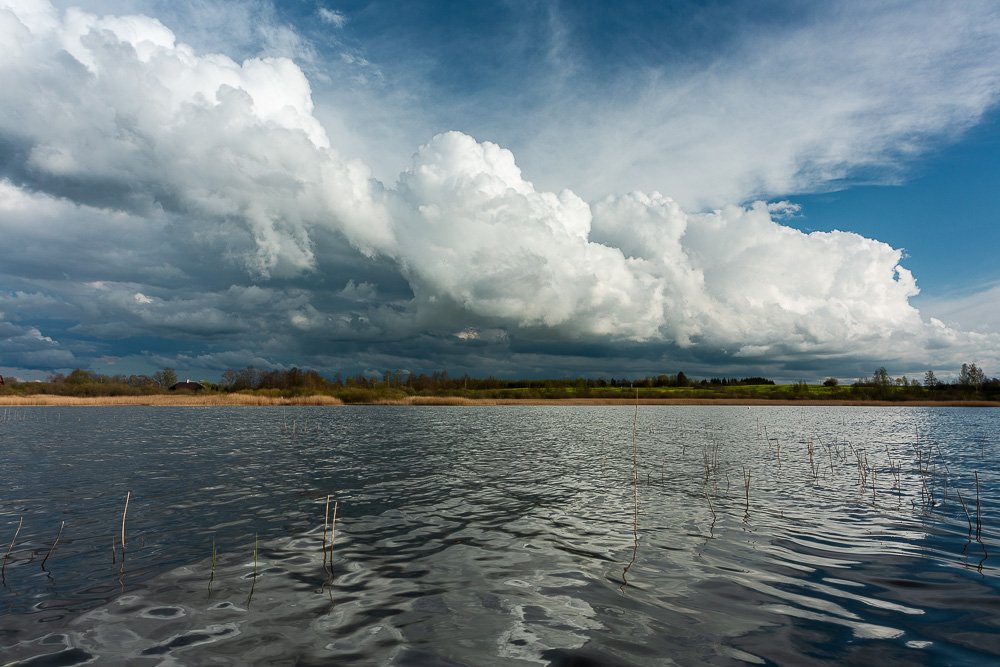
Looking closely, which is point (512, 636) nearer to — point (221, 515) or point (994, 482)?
point (221, 515)

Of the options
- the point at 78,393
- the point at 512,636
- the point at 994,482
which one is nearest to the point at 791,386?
the point at 994,482

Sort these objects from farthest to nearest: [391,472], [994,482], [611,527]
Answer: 1. [391,472]
2. [994,482]
3. [611,527]

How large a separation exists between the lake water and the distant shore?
106939 millimetres

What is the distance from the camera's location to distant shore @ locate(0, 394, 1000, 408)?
111m

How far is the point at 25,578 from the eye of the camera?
1063 cm

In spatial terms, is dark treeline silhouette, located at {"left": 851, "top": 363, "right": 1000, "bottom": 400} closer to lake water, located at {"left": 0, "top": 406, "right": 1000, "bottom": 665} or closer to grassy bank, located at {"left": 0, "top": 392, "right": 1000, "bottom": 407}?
grassy bank, located at {"left": 0, "top": 392, "right": 1000, "bottom": 407}

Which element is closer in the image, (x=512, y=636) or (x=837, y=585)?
(x=512, y=636)

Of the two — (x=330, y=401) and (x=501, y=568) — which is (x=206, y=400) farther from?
(x=501, y=568)

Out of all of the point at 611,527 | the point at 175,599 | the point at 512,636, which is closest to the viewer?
the point at 512,636

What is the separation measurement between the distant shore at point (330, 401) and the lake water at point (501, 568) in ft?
351

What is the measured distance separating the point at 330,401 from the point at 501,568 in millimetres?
127851

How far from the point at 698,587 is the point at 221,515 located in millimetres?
14740

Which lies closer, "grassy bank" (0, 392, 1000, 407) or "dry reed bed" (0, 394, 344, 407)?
"grassy bank" (0, 392, 1000, 407)

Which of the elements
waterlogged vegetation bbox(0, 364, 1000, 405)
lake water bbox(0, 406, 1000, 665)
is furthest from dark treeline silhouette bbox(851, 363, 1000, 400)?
lake water bbox(0, 406, 1000, 665)
